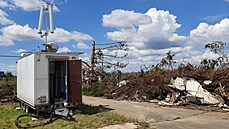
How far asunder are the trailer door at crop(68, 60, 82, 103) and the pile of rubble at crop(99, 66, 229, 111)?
4887mm

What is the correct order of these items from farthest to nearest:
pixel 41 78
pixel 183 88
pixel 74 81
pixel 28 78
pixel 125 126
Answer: pixel 183 88, pixel 28 78, pixel 74 81, pixel 41 78, pixel 125 126

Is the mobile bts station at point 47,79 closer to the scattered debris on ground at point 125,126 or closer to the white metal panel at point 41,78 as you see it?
the white metal panel at point 41,78

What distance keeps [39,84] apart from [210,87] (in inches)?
336

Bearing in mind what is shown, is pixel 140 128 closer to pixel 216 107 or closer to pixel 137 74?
pixel 216 107

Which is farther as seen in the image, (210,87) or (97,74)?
(97,74)

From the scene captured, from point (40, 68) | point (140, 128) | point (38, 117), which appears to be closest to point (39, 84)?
point (40, 68)

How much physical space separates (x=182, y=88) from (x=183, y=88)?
5 cm

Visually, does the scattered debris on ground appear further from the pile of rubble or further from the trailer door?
the pile of rubble

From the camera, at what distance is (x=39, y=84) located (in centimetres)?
856

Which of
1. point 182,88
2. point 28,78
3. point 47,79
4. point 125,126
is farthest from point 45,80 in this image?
point 182,88

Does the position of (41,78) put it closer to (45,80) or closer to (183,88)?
(45,80)

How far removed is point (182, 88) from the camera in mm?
11820

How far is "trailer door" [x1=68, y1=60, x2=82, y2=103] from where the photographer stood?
29.8ft

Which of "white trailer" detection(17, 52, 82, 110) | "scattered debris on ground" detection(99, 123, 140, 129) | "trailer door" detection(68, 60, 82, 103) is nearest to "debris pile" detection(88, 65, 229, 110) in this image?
"scattered debris on ground" detection(99, 123, 140, 129)
